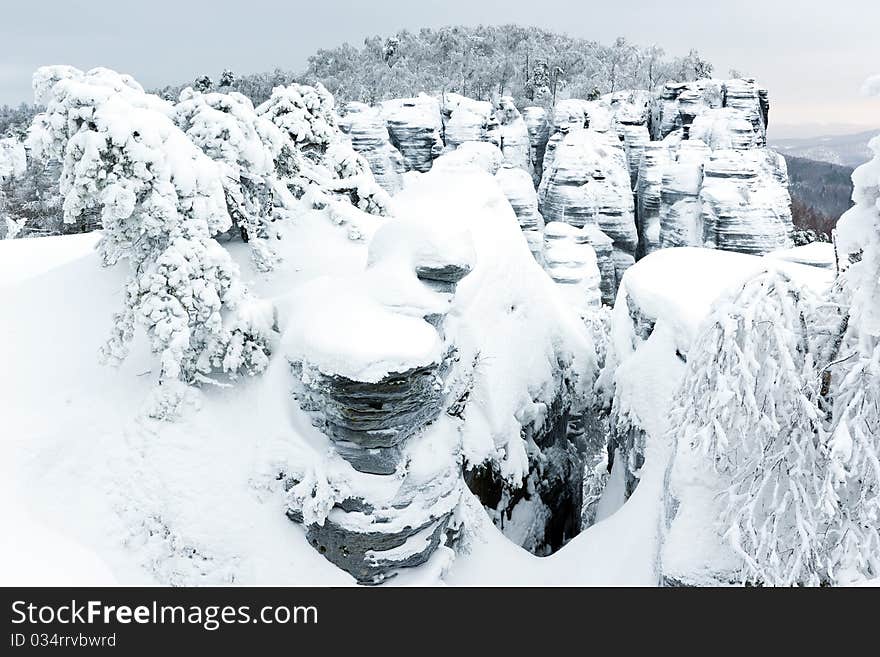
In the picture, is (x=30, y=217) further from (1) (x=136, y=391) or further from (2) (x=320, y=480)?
(2) (x=320, y=480)

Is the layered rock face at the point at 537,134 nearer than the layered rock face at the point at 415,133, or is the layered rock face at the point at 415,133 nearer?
the layered rock face at the point at 415,133

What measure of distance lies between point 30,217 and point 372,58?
249ft

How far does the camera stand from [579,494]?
1959cm

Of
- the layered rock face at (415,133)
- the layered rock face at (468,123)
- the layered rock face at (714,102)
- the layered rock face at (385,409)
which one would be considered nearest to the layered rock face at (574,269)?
the layered rock face at (385,409)

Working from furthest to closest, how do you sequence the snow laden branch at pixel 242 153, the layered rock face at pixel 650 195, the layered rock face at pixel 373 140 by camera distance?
the layered rock face at pixel 373 140, the layered rock face at pixel 650 195, the snow laden branch at pixel 242 153

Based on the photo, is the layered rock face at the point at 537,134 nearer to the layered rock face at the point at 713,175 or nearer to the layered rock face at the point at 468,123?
the layered rock face at the point at 468,123

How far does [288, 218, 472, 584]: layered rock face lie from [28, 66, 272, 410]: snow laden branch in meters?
1.66

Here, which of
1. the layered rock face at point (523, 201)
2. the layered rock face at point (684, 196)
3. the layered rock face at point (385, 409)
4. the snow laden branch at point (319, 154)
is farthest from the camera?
the layered rock face at point (684, 196)

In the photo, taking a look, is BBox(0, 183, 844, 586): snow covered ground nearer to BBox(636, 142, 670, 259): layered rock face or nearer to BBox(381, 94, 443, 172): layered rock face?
BBox(636, 142, 670, 259): layered rock face

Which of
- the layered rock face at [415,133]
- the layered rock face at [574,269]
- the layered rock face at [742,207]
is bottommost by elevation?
the layered rock face at [574,269]

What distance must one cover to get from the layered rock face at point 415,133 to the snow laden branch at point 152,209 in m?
39.3

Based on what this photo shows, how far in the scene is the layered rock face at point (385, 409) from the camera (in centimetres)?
1013
